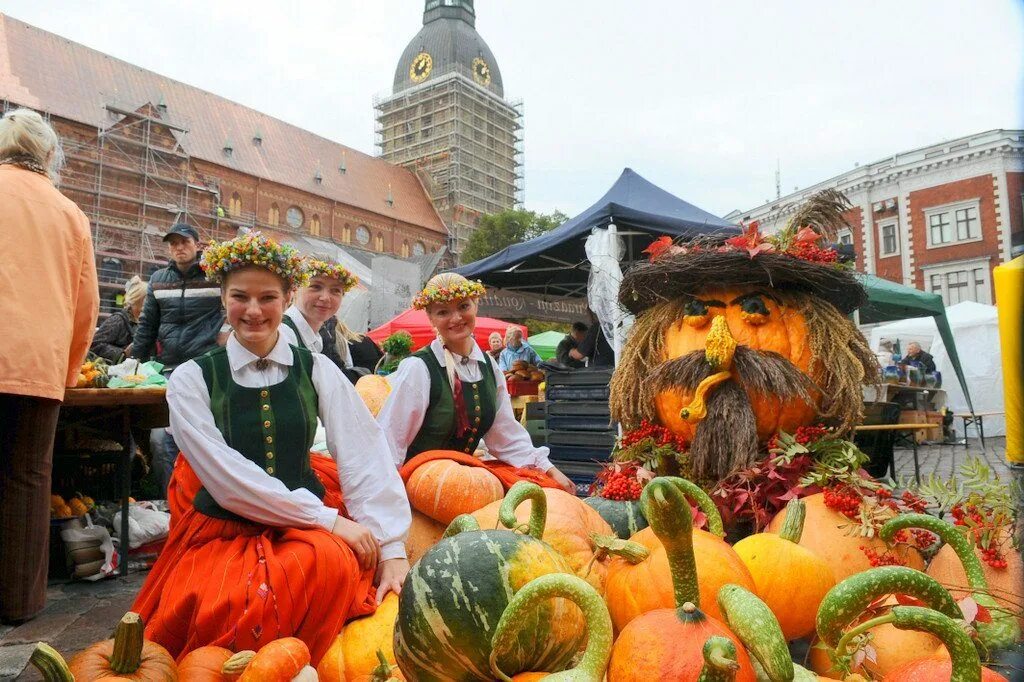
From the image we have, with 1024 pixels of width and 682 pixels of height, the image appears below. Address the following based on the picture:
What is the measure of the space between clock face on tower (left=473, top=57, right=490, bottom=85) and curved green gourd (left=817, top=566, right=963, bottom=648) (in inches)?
3182

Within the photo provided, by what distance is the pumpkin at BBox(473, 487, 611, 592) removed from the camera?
2.00 m

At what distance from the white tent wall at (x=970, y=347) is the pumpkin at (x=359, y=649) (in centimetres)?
1758

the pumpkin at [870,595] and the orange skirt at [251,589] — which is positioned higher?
the pumpkin at [870,595]

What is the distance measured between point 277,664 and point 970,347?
779 inches

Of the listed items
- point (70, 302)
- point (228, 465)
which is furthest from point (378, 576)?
point (70, 302)

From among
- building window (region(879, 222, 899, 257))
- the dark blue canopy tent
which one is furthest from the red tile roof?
building window (region(879, 222, 899, 257))

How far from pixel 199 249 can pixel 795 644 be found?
424cm

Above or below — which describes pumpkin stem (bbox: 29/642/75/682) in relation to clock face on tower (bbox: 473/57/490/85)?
below

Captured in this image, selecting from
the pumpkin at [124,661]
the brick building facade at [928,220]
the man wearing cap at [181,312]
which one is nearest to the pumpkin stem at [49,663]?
the pumpkin at [124,661]

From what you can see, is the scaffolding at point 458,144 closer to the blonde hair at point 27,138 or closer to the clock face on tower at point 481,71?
the clock face on tower at point 481,71

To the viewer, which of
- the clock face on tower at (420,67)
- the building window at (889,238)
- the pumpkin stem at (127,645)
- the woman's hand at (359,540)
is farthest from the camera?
the clock face on tower at (420,67)

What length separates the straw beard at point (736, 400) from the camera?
2797mm

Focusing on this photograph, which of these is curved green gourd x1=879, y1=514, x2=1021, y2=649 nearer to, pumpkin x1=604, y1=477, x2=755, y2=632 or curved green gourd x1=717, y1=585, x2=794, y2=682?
pumpkin x1=604, y1=477, x2=755, y2=632

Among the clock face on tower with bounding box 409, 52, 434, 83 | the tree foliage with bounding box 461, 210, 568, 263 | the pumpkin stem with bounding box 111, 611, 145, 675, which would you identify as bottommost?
the pumpkin stem with bounding box 111, 611, 145, 675
